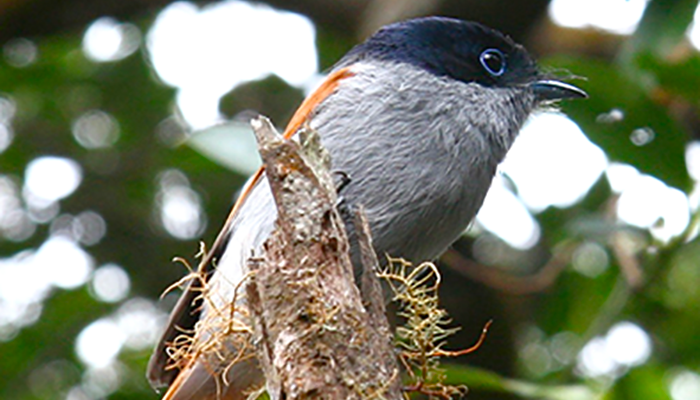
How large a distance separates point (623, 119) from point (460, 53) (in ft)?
3.11

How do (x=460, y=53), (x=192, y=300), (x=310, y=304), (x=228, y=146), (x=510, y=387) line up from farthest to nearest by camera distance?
(x=228, y=146) → (x=510, y=387) → (x=460, y=53) → (x=192, y=300) → (x=310, y=304)

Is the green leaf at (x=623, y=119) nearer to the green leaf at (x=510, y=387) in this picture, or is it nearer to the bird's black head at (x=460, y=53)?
the bird's black head at (x=460, y=53)

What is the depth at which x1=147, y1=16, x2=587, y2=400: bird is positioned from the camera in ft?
9.98

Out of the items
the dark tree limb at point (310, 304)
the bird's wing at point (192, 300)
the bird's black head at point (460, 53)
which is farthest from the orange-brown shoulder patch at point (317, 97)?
the dark tree limb at point (310, 304)

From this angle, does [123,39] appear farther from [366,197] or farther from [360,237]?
[360,237]

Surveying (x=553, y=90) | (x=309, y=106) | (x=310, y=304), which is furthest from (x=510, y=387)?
(x=310, y=304)

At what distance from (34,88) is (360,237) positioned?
317 cm

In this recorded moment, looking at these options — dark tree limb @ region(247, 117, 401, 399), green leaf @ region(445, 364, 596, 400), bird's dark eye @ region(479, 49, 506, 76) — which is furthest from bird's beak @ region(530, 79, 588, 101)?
dark tree limb @ region(247, 117, 401, 399)

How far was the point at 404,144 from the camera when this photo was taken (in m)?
3.09

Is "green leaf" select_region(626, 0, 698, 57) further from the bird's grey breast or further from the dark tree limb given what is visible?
the dark tree limb

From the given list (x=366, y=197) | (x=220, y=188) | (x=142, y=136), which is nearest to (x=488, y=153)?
(x=366, y=197)

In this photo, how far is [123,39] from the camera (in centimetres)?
551

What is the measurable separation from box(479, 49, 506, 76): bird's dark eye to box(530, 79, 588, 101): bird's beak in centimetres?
11

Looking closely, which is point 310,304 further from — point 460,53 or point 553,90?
point 553,90
